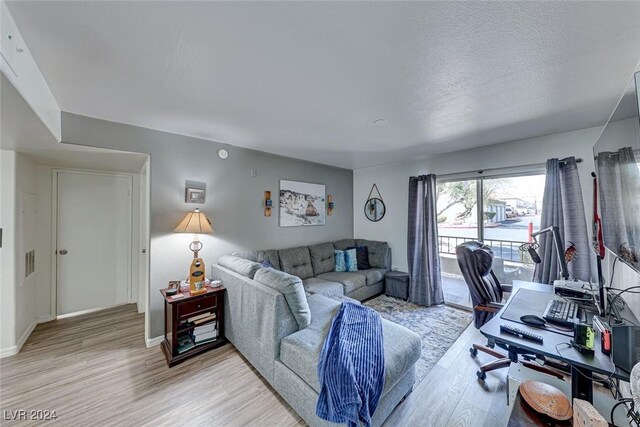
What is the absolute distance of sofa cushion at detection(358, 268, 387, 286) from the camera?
378 cm

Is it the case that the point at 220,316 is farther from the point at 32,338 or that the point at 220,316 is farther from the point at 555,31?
the point at 555,31

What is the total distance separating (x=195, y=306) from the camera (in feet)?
7.70

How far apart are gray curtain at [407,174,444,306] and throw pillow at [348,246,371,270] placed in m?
0.75

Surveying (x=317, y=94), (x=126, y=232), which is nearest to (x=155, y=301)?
(x=126, y=232)

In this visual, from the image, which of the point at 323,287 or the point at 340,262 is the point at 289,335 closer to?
the point at 323,287

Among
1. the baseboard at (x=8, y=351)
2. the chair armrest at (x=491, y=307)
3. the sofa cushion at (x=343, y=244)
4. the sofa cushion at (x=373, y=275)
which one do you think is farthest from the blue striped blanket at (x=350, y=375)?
the baseboard at (x=8, y=351)

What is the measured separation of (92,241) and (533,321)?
514 centimetres

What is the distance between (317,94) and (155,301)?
274cm

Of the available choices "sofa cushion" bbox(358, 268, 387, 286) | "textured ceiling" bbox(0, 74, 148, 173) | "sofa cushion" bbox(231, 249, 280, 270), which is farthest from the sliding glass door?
"textured ceiling" bbox(0, 74, 148, 173)

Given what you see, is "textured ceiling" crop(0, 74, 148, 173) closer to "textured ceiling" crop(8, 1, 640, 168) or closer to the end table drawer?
"textured ceiling" crop(8, 1, 640, 168)

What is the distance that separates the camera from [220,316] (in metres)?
2.56

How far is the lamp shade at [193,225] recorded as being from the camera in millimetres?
2484

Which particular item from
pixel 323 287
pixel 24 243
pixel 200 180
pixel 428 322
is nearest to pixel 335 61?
pixel 200 180

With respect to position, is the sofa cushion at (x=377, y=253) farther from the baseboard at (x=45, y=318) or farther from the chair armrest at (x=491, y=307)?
the baseboard at (x=45, y=318)
